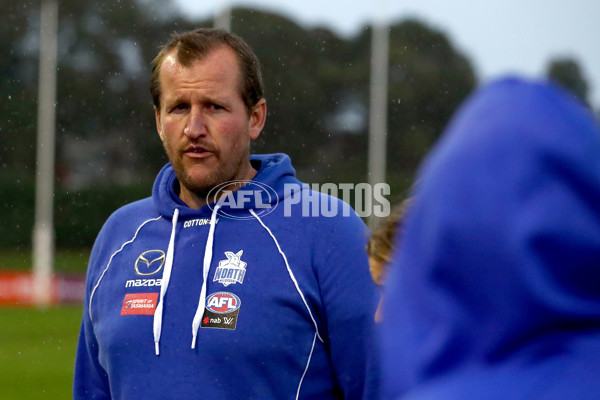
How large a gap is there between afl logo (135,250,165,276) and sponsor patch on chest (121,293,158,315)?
0.06 meters

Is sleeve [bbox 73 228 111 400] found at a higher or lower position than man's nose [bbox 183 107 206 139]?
lower

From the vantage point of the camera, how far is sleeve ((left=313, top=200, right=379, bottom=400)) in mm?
1999

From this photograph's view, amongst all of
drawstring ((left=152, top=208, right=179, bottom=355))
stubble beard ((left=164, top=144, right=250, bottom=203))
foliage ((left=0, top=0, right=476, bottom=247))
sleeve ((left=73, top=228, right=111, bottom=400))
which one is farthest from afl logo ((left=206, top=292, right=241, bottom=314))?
foliage ((left=0, top=0, right=476, bottom=247))

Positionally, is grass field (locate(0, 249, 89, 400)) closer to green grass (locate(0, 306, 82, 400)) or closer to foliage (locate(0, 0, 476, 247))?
green grass (locate(0, 306, 82, 400))

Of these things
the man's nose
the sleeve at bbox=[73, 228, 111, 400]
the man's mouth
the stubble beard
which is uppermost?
the man's nose

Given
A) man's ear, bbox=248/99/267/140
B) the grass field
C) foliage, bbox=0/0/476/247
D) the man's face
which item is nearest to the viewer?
the man's face

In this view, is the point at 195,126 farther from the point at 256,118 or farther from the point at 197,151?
the point at 256,118

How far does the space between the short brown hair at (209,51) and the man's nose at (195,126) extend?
123 millimetres

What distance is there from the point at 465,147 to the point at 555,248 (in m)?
0.10

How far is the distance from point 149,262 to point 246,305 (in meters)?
0.30

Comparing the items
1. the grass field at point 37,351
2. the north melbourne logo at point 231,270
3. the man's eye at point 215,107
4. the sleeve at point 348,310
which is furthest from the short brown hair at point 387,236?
the grass field at point 37,351

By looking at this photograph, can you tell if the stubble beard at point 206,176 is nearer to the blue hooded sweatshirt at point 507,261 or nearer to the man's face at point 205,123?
the man's face at point 205,123

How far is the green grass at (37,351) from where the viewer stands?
9.20 m

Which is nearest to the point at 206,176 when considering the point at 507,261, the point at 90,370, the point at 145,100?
the point at 90,370
